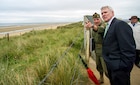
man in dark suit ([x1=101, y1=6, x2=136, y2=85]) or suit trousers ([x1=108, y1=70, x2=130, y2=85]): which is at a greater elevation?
man in dark suit ([x1=101, y1=6, x2=136, y2=85])

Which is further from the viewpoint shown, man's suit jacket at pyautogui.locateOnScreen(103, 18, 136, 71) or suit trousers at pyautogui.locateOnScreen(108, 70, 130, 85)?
suit trousers at pyautogui.locateOnScreen(108, 70, 130, 85)

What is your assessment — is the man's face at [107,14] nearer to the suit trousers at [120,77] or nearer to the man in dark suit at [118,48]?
the man in dark suit at [118,48]

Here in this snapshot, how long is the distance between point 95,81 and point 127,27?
2578mm

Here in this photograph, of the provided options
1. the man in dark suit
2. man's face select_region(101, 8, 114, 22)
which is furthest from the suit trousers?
man's face select_region(101, 8, 114, 22)

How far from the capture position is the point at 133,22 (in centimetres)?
595

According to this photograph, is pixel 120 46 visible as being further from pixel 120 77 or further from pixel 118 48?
pixel 120 77

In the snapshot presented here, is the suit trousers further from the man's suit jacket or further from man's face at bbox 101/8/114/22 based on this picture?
man's face at bbox 101/8/114/22

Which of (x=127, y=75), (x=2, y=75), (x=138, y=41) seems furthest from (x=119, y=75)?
(x=138, y=41)

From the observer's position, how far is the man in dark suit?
3.05 metres

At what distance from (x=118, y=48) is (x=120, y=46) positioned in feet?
0.29

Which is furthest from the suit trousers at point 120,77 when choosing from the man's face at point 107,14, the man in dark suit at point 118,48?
the man's face at point 107,14

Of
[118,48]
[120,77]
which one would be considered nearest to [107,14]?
[118,48]

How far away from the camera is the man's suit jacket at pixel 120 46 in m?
3.05

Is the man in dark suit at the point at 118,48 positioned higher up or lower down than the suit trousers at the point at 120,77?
higher up
